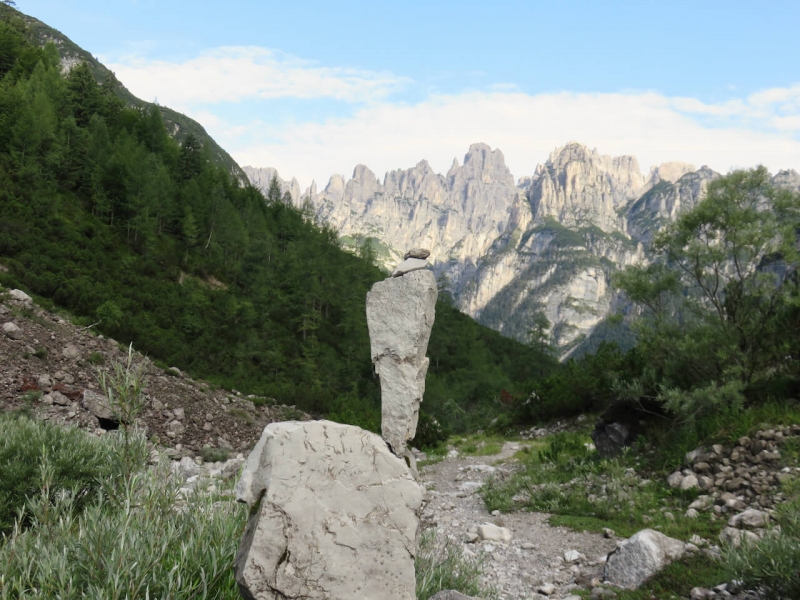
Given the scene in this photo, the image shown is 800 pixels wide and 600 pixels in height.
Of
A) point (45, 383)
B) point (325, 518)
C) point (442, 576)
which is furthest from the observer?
point (45, 383)

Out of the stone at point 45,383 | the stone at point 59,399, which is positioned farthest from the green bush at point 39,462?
the stone at point 45,383

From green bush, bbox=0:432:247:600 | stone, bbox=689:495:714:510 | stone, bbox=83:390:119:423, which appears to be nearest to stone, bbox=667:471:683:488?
stone, bbox=689:495:714:510

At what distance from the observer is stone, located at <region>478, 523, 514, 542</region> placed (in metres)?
8.24

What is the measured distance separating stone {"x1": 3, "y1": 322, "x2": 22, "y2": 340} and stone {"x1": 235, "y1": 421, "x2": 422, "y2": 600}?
51.3 feet

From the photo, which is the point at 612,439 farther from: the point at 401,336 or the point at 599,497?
the point at 401,336

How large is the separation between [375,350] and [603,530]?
5.22 metres

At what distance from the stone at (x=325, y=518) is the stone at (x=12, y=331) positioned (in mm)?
15628

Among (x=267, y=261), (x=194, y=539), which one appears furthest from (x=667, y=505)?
(x=267, y=261)

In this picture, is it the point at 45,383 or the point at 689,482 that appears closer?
the point at 689,482

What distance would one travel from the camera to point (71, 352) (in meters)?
15.6

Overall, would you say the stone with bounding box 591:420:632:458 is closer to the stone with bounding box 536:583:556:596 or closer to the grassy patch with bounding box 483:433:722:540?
the grassy patch with bounding box 483:433:722:540

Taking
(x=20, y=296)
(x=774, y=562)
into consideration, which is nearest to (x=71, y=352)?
(x=20, y=296)

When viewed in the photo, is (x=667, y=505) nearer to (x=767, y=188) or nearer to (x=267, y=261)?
(x=767, y=188)

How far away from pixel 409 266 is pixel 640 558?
19.5ft
